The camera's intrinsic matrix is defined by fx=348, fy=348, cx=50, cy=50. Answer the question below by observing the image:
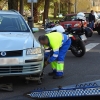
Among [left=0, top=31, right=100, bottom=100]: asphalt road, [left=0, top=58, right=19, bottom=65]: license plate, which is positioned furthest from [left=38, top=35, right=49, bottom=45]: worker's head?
[left=0, top=58, right=19, bottom=65]: license plate

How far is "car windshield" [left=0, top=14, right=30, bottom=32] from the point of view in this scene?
8.55 m

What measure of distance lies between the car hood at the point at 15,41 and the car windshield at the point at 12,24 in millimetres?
655

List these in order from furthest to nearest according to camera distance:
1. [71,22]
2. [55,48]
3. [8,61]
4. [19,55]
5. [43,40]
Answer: [71,22], [55,48], [43,40], [19,55], [8,61]

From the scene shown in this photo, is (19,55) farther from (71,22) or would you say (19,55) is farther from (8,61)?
(71,22)

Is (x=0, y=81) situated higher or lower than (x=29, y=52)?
lower

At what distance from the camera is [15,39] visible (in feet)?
24.2

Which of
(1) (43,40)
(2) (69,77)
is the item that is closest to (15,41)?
(1) (43,40)

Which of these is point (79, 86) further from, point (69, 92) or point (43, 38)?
point (43, 38)

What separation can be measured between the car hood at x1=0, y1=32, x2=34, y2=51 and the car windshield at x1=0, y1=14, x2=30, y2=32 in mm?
655

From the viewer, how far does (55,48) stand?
26.0 ft

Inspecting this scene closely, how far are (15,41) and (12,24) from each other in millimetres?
1640

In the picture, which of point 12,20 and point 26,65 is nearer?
point 26,65

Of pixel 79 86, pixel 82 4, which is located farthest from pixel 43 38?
pixel 82 4

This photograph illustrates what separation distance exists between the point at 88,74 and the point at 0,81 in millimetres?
2381
